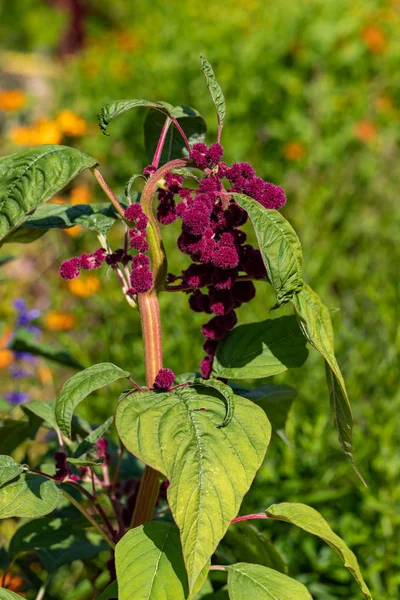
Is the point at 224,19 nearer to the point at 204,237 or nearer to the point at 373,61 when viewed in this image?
the point at 373,61

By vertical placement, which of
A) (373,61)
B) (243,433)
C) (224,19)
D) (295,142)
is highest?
(224,19)

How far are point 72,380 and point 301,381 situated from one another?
4.99 ft

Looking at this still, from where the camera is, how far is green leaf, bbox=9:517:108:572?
3.70 feet

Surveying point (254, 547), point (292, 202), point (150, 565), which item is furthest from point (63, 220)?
point (292, 202)

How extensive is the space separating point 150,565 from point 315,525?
0.23 metres

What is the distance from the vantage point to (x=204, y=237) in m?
0.86

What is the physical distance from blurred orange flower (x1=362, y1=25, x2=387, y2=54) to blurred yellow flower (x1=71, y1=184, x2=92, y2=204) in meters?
1.91

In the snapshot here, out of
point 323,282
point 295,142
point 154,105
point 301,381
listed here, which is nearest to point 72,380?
point 154,105

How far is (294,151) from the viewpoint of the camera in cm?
382

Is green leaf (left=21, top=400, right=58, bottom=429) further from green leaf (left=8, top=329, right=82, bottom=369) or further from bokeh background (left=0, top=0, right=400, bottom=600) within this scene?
bokeh background (left=0, top=0, right=400, bottom=600)

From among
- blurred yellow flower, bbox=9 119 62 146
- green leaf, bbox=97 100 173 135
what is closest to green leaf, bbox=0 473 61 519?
green leaf, bbox=97 100 173 135

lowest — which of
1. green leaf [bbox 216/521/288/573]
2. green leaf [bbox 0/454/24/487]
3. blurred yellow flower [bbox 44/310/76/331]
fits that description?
green leaf [bbox 216/521/288/573]

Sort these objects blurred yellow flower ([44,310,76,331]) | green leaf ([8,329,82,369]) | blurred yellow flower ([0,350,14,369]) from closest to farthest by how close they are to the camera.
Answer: green leaf ([8,329,82,369])
blurred yellow flower ([44,310,76,331])
blurred yellow flower ([0,350,14,369])

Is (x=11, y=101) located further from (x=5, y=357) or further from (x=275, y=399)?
(x=275, y=399)
